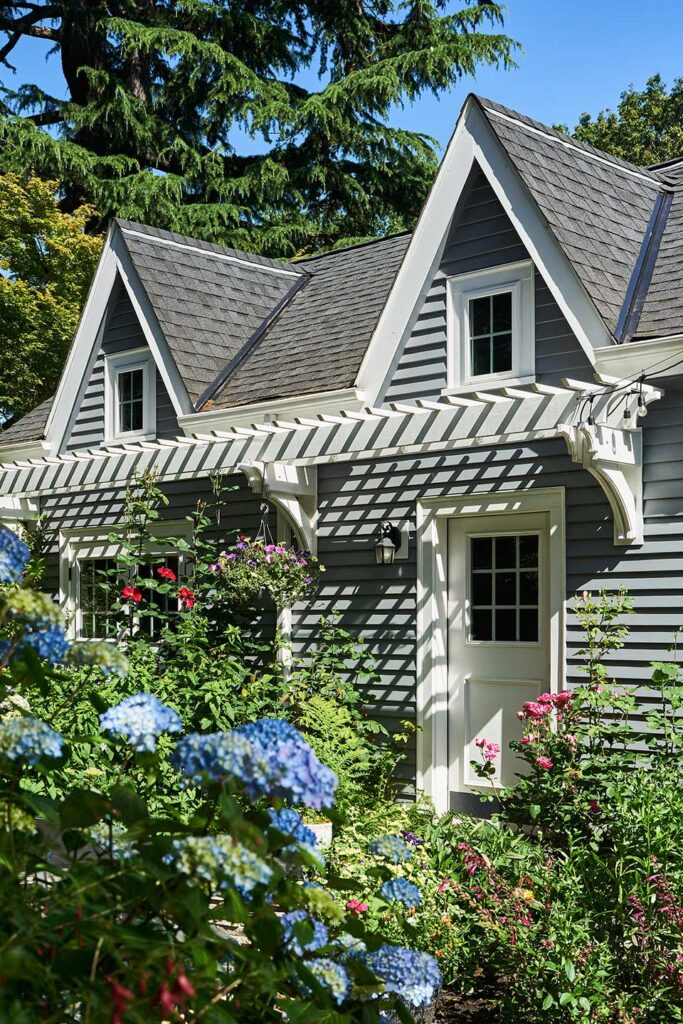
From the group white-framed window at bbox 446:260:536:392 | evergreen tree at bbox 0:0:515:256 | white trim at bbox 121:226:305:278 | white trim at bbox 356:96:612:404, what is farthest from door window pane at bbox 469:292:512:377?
evergreen tree at bbox 0:0:515:256

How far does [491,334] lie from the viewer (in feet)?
26.9

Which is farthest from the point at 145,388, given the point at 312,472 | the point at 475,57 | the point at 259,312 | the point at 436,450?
the point at 475,57

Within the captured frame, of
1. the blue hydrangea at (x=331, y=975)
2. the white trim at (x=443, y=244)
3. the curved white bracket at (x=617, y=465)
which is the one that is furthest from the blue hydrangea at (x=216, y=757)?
the white trim at (x=443, y=244)

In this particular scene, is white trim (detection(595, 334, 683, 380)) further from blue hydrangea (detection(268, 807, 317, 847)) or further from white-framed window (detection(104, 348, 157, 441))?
white-framed window (detection(104, 348, 157, 441))

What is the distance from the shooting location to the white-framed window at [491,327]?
26.0ft

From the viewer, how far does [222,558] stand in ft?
28.5

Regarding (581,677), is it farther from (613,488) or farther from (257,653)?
(257,653)

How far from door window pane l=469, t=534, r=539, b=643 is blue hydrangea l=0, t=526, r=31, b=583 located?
5531mm

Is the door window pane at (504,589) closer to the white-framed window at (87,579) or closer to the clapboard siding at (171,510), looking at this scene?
the clapboard siding at (171,510)

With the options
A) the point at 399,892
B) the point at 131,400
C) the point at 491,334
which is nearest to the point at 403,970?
the point at 399,892

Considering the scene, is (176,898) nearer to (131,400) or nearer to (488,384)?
(488,384)

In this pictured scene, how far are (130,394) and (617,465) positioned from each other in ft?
20.7

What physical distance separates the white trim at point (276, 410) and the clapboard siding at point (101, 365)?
56.8 inches

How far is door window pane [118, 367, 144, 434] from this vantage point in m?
11.6
